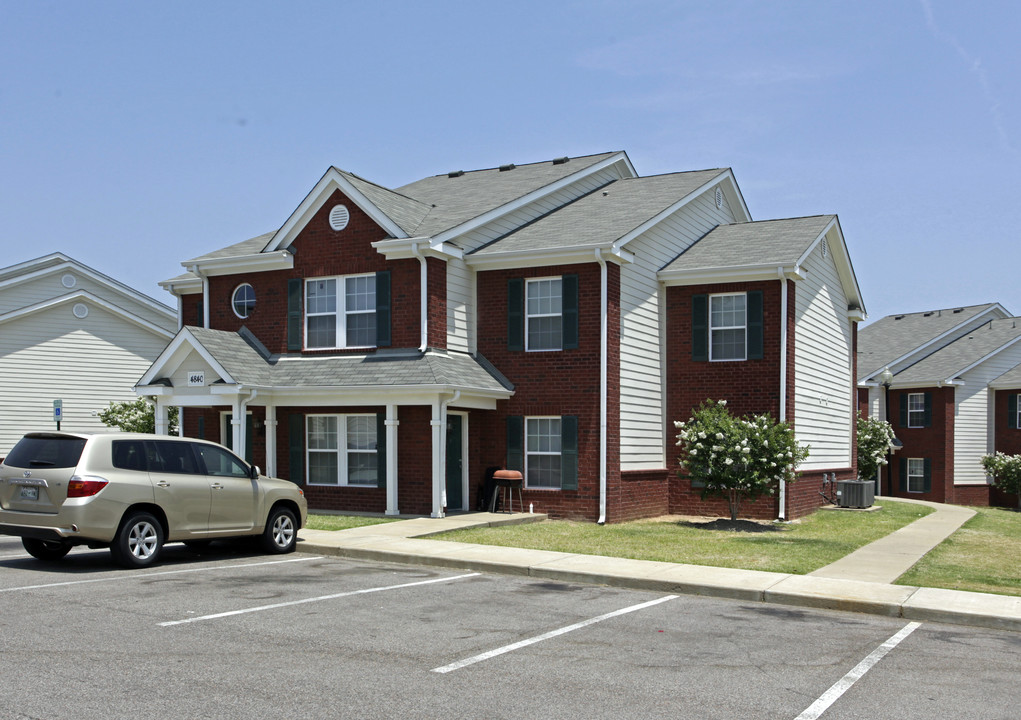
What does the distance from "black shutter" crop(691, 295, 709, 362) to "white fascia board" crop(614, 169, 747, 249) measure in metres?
2.07

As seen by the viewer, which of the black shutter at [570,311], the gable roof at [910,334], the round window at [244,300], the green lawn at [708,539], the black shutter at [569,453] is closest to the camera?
the green lawn at [708,539]

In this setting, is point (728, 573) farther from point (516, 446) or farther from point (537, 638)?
point (516, 446)

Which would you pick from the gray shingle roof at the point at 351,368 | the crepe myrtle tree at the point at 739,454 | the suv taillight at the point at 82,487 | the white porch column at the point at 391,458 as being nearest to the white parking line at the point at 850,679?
the suv taillight at the point at 82,487

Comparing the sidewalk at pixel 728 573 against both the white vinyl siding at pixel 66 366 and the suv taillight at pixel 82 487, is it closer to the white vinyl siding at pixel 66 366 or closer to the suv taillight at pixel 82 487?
the suv taillight at pixel 82 487

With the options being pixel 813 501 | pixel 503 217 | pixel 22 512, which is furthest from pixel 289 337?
pixel 813 501

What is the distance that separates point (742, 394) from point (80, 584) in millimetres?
15346

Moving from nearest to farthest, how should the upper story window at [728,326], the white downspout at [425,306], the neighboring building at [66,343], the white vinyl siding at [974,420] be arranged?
the white downspout at [425,306]
the upper story window at [728,326]
the neighboring building at [66,343]
the white vinyl siding at [974,420]

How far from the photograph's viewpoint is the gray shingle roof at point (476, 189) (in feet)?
73.6

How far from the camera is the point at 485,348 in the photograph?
875 inches

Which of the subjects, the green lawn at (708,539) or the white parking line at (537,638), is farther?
the green lawn at (708,539)

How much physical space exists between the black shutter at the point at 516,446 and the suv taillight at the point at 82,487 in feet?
34.9

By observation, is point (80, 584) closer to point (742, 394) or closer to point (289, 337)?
point (289, 337)

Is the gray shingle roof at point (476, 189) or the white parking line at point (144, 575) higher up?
the gray shingle roof at point (476, 189)

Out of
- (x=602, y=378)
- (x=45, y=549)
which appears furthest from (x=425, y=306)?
(x=45, y=549)
